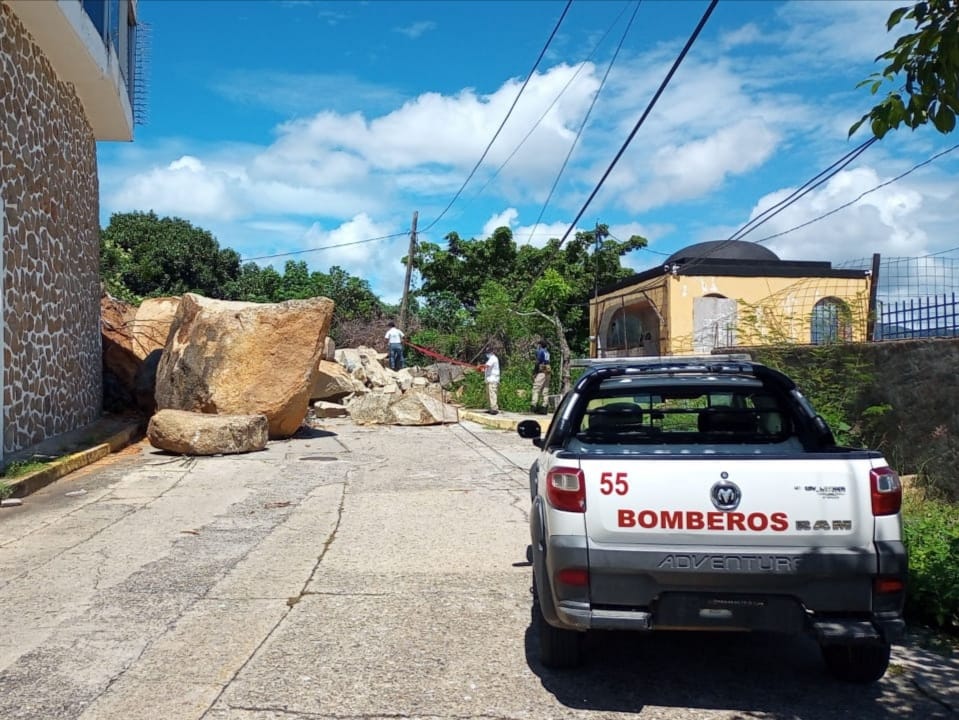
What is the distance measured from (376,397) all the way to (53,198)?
837cm

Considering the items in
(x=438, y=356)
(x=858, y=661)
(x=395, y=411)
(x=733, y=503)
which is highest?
(x=438, y=356)

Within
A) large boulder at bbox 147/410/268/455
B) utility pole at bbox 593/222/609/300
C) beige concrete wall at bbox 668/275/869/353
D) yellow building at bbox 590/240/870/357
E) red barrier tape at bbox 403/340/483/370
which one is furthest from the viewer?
utility pole at bbox 593/222/609/300

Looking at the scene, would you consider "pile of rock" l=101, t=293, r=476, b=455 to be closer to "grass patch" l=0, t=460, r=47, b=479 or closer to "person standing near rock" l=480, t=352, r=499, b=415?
"grass patch" l=0, t=460, r=47, b=479

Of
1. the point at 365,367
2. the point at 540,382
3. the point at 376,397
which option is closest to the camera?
the point at 376,397

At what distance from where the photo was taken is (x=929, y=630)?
534 cm

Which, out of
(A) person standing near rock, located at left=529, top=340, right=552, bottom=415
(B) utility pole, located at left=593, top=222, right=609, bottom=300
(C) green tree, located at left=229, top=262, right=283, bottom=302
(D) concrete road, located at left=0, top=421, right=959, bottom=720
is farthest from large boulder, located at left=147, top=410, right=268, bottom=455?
(B) utility pole, located at left=593, top=222, right=609, bottom=300

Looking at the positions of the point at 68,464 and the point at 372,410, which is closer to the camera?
the point at 68,464

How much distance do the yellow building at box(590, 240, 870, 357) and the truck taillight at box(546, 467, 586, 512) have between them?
8.43m

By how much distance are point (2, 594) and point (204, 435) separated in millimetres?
7179

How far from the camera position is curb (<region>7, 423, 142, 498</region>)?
31.8 feet

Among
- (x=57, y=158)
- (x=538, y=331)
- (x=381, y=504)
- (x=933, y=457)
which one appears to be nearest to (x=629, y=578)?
(x=381, y=504)

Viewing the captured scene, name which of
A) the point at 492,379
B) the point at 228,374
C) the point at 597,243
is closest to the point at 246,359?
the point at 228,374

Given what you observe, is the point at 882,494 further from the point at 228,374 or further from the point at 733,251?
the point at 733,251

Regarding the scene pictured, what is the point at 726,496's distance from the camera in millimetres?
3939
